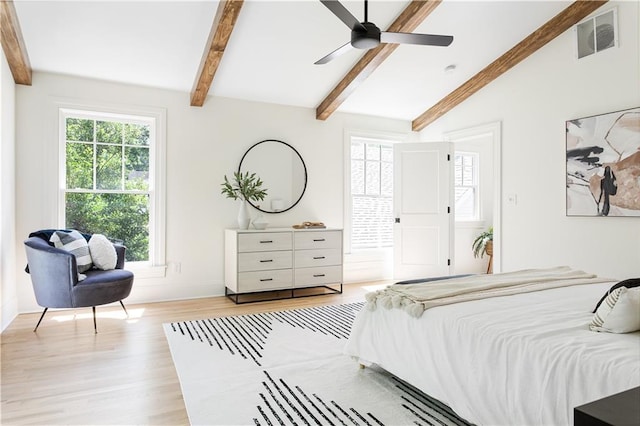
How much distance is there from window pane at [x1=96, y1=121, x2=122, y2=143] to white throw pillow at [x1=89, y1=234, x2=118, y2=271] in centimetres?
121

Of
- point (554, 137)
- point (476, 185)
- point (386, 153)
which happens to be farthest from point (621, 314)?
point (476, 185)

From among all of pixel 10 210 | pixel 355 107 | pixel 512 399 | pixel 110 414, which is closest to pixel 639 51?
pixel 355 107

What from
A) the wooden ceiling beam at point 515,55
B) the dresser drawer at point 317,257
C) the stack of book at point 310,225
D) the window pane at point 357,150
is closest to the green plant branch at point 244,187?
the stack of book at point 310,225

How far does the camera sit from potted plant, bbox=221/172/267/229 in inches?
185

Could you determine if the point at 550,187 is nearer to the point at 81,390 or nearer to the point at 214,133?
the point at 214,133

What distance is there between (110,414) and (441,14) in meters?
4.19

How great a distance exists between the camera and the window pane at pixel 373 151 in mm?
5879

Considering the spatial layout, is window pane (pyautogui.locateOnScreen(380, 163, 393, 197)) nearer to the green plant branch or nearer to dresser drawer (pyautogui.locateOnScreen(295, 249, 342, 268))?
dresser drawer (pyautogui.locateOnScreen(295, 249, 342, 268))

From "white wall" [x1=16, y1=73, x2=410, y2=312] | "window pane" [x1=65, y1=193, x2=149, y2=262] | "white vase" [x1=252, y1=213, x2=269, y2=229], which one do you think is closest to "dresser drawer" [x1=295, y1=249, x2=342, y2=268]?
"white vase" [x1=252, y1=213, x2=269, y2=229]

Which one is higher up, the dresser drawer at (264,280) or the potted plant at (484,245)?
the potted plant at (484,245)

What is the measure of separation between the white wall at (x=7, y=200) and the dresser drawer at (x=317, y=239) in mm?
2812

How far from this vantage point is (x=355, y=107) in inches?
219

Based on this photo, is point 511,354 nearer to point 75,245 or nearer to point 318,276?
point 318,276

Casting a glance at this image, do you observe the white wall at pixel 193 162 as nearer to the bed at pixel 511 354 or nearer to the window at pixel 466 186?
the window at pixel 466 186
